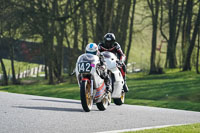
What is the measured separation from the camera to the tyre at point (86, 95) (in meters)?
10.6

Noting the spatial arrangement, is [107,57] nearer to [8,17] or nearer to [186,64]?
[8,17]

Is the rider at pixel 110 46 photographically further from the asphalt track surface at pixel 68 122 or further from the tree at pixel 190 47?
the tree at pixel 190 47

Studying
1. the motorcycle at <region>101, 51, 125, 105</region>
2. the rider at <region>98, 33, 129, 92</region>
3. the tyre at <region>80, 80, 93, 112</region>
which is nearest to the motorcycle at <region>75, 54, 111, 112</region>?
the tyre at <region>80, 80, 93, 112</region>

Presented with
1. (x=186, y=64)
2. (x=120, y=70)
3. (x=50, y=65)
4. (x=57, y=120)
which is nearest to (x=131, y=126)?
(x=57, y=120)

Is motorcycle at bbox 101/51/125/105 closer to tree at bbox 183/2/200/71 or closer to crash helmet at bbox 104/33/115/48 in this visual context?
crash helmet at bbox 104/33/115/48

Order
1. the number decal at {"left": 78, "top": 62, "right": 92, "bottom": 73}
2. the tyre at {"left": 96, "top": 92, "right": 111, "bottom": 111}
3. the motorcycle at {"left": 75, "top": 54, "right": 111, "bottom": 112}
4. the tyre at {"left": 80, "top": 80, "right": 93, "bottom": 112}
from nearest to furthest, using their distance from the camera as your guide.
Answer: the tyre at {"left": 80, "top": 80, "right": 93, "bottom": 112} → the motorcycle at {"left": 75, "top": 54, "right": 111, "bottom": 112} → the number decal at {"left": 78, "top": 62, "right": 92, "bottom": 73} → the tyre at {"left": 96, "top": 92, "right": 111, "bottom": 111}

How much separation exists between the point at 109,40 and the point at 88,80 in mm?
2559

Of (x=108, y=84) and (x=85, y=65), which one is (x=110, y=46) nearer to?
(x=108, y=84)

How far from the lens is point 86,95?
10867mm

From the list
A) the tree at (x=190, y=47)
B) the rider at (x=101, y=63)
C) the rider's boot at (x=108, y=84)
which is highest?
the rider at (x=101, y=63)

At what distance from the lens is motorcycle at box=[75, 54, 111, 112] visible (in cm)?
1078

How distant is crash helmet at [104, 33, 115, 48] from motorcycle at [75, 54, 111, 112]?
2016 mm

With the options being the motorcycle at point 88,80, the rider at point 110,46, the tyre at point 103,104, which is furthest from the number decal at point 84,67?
the rider at point 110,46

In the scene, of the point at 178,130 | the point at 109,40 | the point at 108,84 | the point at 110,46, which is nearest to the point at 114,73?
the point at 110,46
